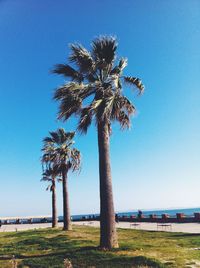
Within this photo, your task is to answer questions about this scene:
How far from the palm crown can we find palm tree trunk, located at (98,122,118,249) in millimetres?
1145

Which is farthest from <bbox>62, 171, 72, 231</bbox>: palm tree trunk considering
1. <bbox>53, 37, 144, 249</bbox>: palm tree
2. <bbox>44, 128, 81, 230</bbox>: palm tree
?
<bbox>53, 37, 144, 249</bbox>: palm tree

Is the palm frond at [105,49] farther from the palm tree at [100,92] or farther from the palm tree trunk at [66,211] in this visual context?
the palm tree trunk at [66,211]

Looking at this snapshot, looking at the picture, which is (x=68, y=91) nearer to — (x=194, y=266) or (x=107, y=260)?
(x=107, y=260)

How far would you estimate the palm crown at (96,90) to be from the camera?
16609mm

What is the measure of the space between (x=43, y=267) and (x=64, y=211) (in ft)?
60.1

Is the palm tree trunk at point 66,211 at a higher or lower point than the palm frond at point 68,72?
lower

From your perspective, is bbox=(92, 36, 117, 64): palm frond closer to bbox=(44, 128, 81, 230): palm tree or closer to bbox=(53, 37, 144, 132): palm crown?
bbox=(53, 37, 144, 132): palm crown

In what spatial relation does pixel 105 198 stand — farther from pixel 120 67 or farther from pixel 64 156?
pixel 64 156

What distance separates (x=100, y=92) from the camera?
673 inches

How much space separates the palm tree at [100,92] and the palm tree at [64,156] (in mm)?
13333

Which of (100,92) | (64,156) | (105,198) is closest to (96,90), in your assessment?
(100,92)

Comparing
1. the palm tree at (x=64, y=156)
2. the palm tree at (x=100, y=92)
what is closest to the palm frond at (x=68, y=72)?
the palm tree at (x=100, y=92)

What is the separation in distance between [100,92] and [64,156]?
48.2 ft

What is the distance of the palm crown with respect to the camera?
16609mm
